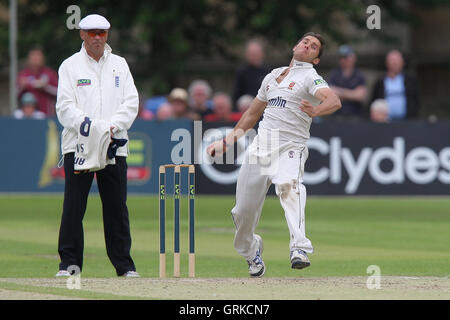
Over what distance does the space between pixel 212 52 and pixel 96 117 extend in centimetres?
2247

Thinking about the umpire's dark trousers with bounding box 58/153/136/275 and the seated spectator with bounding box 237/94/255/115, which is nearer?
the umpire's dark trousers with bounding box 58/153/136/275

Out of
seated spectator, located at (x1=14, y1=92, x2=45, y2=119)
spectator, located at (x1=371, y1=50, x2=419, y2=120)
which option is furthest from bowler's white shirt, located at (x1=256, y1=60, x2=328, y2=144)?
seated spectator, located at (x1=14, y1=92, x2=45, y2=119)

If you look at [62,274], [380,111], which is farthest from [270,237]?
[380,111]

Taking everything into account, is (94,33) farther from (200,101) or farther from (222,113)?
(200,101)

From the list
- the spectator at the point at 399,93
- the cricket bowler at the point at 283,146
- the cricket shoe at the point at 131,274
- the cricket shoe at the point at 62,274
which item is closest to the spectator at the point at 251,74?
the spectator at the point at 399,93

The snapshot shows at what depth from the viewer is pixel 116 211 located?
11156 mm

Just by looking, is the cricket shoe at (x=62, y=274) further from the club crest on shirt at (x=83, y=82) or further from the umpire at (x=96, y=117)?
the club crest on shirt at (x=83, y=82)

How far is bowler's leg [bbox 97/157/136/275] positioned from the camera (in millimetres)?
11031

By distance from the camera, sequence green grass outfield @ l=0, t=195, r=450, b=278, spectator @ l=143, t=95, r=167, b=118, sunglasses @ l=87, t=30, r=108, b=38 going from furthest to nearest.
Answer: spectator @ l=143, t=95, r=167, b=118
green grass outfield @ l=0, t=195, r=450, b=278
sunglasses @ l=87, t=30, r=108, b=38

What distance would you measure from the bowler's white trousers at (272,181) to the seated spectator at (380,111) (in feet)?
36.6

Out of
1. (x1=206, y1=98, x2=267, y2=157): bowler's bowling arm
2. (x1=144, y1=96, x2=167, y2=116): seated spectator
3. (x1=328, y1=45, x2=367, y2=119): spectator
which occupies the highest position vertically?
(x1=328, y1=45, x2=367, y2=119): spectator

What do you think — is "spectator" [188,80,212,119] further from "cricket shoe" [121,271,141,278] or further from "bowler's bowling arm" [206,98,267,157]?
"cricket shoe" [121,271,141,278]

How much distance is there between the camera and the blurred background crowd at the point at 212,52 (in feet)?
73.5

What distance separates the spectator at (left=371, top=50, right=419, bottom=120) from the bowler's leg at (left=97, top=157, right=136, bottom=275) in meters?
12.0
